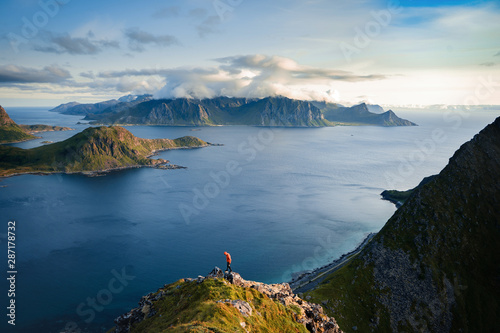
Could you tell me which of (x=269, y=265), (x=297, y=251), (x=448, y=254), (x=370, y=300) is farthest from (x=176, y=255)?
(x=448, y=254)

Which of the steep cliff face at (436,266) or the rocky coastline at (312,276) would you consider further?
the rocky coastline at (312,276)

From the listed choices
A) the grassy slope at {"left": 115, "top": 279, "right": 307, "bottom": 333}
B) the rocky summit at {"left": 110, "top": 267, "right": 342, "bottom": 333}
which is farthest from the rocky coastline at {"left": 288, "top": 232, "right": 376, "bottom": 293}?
the grassy slope at {"left": 115, "top": 279, "right": 307, "bottom": 333}

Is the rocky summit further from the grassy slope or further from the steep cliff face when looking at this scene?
the steep cliff face

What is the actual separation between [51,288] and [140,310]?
83088 millimetres

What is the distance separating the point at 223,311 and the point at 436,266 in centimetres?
9729

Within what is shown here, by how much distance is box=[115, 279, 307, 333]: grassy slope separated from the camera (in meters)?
43.6

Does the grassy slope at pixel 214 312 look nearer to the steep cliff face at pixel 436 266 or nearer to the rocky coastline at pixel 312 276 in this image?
the steep cliff face at pixel 436 266

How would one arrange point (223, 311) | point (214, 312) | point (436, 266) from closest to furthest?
point (214, 312)
point (223, 311)
point (436, 266)

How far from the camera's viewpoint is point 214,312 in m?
45.2

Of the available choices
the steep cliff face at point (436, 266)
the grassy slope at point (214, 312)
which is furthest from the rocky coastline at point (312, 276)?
the grassy slope at point (214, 312)

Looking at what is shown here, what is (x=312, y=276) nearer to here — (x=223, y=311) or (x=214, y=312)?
(x=223, y=311)

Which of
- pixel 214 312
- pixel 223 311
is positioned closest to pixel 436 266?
pixel 223 311

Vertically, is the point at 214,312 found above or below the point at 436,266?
above

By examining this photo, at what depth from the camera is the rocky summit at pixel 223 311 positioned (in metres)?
45.1
